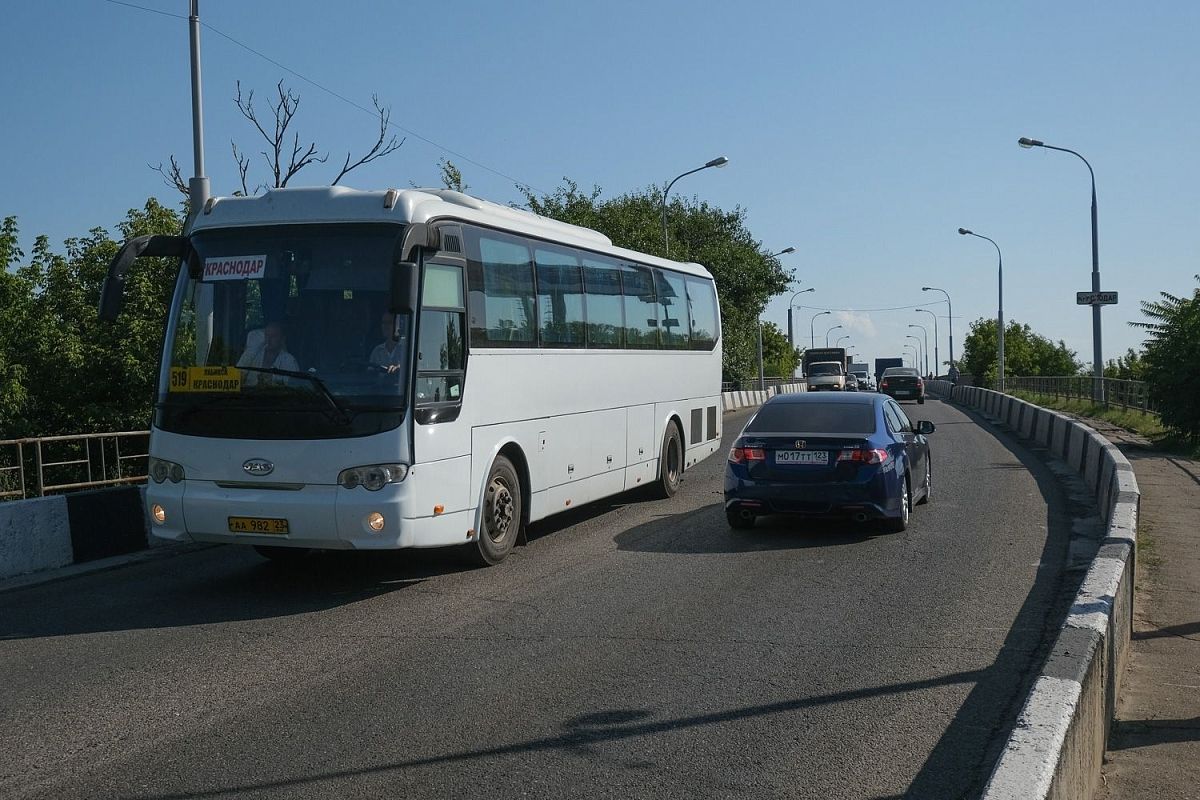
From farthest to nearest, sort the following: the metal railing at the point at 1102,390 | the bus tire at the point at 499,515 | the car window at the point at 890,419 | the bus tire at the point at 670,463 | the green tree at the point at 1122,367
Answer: the green tree at the point at 1122,367
the metal railing at the point at 1102,390
the bus tire at the point at 670,463
the car window at the point at 890,419
the bus tire at the point at 499,515

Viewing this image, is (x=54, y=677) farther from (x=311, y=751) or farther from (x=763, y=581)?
(x=763, y=581)

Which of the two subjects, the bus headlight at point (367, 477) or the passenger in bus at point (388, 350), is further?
the passenger in bus at point (388, 350)

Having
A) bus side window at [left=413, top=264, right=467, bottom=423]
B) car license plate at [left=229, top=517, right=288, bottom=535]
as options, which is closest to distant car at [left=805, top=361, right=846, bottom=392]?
bus side window at [left=413, top=264, right=467, bottom=423]

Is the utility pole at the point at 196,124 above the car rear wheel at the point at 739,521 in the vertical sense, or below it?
above

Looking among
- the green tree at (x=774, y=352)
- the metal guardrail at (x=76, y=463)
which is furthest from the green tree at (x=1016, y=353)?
the metal guardrail at (x=76, y=463)

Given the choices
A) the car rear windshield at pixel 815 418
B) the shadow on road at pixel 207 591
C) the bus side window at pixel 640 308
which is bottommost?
the shadow on road at pixel 207 591

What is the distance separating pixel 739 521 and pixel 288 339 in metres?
5.28

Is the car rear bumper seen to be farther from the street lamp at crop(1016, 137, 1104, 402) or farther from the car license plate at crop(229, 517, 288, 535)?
the street lamp at crop(1016, 137, 1104, 402)

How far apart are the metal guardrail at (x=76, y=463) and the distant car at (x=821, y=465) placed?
679cm

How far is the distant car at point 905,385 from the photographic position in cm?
5969

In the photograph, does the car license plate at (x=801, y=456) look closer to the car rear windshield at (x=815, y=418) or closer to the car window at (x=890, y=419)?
the car rear windshield at (x=815, y=418)

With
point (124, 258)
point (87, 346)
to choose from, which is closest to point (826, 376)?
point (87, 346)

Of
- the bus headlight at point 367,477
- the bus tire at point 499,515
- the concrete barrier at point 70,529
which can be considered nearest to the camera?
the bus headlight at point 367,477

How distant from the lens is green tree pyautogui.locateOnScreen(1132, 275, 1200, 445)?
2294cm
